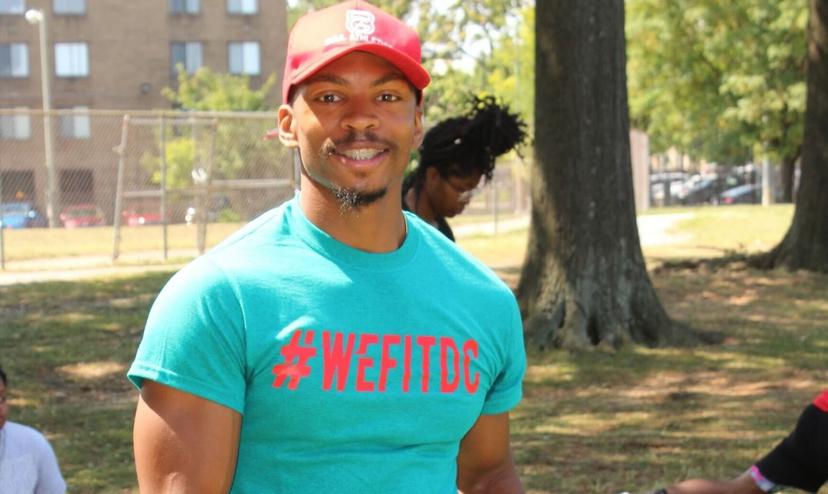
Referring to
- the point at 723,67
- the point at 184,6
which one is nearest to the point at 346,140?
the point at 723,67

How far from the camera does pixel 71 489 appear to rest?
6770 mm

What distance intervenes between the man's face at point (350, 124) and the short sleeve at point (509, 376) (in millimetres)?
373

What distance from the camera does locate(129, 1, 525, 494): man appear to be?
203 centimetres

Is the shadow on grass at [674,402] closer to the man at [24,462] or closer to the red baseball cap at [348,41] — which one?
the man at [24,462]

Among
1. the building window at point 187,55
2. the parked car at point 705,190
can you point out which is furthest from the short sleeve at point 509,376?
the building window at point 187,55

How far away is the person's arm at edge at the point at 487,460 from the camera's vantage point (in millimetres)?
2479

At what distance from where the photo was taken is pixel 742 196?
4559 centimetres

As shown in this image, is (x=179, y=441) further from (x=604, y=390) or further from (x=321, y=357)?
(x=604, y=390)

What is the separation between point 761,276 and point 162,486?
13.0 metres

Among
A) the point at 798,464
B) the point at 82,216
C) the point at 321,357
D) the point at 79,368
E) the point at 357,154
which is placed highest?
the point at 357,154

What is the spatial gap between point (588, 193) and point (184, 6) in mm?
43340

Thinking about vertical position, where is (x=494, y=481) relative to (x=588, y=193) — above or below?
below

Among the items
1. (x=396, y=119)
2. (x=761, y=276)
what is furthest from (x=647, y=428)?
(x=761, y=276)

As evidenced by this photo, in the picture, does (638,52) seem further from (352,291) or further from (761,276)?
(352,291)
